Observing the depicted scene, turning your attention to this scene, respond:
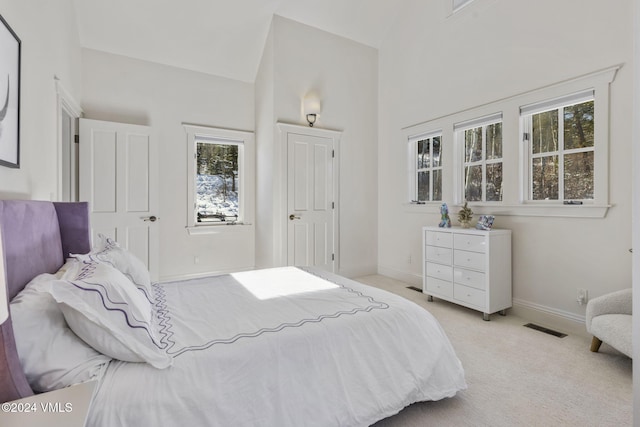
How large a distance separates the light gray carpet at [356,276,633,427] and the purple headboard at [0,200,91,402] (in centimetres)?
155

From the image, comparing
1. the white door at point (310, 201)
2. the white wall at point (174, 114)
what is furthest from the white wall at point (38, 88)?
the white door at point (310, 201)

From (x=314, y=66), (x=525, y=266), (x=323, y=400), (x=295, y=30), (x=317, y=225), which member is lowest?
(x=323, y=400)

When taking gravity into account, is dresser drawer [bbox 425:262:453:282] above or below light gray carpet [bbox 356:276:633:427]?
above

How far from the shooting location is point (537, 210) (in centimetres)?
303

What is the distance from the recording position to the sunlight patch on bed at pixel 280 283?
207 centimetres

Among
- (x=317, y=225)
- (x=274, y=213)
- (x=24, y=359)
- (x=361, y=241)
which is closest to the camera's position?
(x=24, y=359)

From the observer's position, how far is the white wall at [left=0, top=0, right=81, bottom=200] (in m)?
1.82

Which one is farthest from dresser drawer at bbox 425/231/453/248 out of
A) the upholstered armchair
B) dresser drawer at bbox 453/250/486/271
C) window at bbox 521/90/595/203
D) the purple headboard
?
the purple headboard

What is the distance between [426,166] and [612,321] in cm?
257

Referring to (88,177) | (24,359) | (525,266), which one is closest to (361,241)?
(525,266)

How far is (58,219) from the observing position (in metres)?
2.12

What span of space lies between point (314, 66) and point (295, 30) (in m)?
0.50

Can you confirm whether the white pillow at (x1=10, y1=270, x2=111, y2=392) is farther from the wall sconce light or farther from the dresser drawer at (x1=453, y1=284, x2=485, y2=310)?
the wall sconce light

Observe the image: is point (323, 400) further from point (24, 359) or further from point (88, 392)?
point (24, 359)
